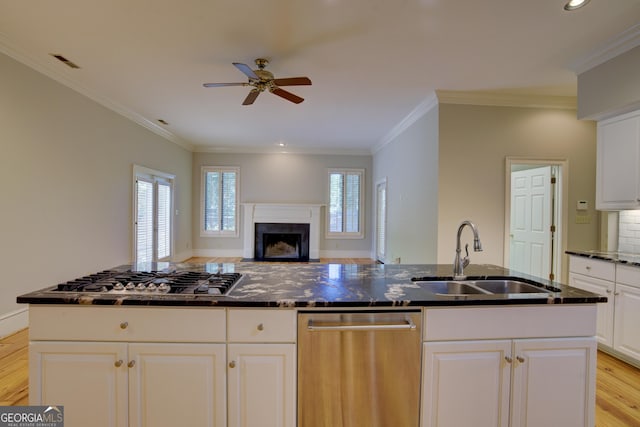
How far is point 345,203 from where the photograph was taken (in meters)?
7.45

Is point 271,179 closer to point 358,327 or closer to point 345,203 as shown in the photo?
point 345,203

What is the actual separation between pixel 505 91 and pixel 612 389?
3155 mm

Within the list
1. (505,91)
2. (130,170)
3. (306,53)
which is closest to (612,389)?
(505,91)

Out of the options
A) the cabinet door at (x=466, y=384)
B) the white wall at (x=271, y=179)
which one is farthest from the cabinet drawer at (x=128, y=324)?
the white wall at (x=271, y=179)

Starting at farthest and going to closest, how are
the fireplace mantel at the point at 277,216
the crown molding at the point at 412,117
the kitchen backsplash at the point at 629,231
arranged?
1. the fireplace mantel at the point at 277,216
2. the crown molding at the point at 412,117
3. the kitchen backsplash at the point at 629,231

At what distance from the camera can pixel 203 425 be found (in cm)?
135

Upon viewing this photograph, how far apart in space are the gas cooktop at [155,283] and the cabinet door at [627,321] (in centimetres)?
312

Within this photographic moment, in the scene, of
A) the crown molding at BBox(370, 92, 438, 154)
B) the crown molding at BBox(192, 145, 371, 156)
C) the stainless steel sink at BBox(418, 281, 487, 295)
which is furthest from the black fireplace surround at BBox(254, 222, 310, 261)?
the stainless steel sink at BBox(418, 281, 487, 295)

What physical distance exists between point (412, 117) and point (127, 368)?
454cm

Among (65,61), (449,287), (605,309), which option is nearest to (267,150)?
(65,61)

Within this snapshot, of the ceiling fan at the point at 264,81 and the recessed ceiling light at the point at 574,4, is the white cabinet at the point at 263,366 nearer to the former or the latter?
the ceiling fan at the point at 264,81

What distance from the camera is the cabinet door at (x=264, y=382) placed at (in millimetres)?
1348

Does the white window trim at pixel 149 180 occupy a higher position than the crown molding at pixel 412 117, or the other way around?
the crown molding at pixel 412 117

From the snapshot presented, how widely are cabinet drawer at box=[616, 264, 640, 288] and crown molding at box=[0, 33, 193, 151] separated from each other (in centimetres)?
574
